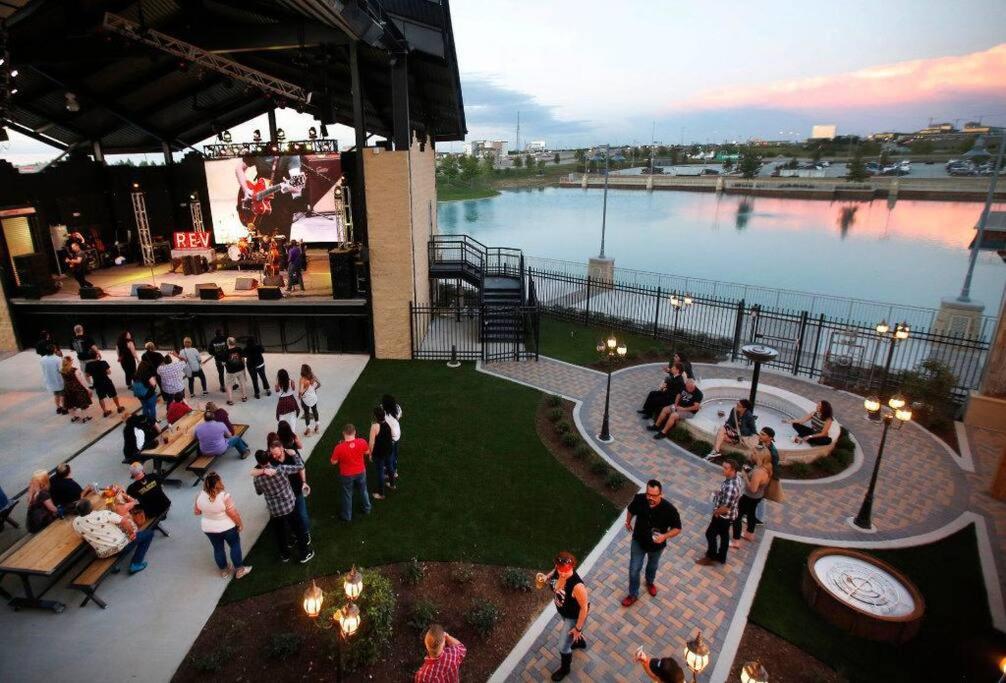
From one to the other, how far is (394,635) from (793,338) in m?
14.7

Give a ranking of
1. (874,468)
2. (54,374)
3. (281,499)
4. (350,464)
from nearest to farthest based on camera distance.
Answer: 1. (281,499)
2. (350,464)
3. (874,468)
4. (54,374)

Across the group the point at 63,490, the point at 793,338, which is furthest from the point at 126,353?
the point at 793,338

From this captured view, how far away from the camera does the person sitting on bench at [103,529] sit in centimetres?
662

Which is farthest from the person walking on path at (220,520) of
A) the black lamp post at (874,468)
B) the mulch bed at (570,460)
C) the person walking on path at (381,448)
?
the black lamp post at (874,468)

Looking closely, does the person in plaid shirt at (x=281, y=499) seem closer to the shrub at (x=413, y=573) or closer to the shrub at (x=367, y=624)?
the shrub at (x=413, y=573)

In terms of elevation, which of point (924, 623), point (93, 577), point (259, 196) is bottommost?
point (924, 623)

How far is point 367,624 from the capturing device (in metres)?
5.75

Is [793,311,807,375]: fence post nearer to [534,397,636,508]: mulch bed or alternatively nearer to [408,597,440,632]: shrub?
[534,397,636,508]: mulch bed

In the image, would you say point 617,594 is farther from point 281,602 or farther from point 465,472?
point 281,602

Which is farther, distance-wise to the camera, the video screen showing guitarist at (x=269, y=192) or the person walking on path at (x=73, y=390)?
the video screen showing guitarist at (x=269, y=192)

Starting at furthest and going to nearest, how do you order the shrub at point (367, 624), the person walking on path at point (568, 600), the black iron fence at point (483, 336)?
the black iron fence at point (483, 336)
the shrub at point (367, 624)
the person walking on path at point (568, 600)

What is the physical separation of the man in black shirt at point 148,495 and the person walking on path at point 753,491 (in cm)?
845

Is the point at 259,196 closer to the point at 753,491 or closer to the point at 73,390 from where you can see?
the point at 73,390

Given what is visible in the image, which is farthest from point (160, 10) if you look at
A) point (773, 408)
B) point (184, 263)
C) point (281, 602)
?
point (773, 408)
